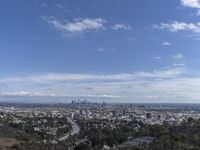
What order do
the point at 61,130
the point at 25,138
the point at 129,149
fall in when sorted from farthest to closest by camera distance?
the point at 61,130 < the point at 25,138 < the point at 129,149

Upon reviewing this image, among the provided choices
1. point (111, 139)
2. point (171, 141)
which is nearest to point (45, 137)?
point (111, 139)

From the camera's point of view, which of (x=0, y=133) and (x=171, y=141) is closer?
(x=171, y=141)

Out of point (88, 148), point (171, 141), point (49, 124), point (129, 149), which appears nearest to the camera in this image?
point (129, 149)

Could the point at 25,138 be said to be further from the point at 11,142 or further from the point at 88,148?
the point at 88,148

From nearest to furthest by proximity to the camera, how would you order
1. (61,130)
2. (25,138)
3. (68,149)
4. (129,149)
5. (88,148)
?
1. (129,149)
2. (88,148)
3. (68,149)
4. (25,138)
5. (61,130)

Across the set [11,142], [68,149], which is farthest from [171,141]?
[11,142]

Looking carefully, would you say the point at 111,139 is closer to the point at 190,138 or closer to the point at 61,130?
the point at 190,138

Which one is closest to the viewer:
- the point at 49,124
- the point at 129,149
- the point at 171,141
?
the point at 129,149

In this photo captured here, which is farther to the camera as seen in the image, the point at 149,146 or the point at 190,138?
the point at 190,138

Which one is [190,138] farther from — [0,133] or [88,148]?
[0,133]

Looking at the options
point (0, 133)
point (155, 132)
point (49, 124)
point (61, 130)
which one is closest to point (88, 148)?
point (155, 132)
